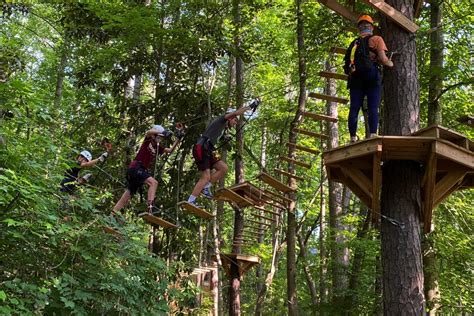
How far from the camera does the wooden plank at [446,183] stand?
13.6ft

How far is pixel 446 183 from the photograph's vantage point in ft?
13.8

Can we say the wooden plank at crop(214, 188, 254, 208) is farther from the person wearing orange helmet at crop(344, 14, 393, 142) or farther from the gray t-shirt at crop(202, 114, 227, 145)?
the person wearing orange helmet at crop(344, 14, 393, 142)

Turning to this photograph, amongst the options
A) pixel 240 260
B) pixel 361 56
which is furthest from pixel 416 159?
pixel 240 260

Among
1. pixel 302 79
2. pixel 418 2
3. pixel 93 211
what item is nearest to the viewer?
pixel 418 2

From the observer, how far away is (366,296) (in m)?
9.79

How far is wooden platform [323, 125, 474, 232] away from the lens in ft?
12.0

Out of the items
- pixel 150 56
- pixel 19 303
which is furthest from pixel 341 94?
pixel 19 303

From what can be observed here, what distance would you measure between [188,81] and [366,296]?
5850 millimetres

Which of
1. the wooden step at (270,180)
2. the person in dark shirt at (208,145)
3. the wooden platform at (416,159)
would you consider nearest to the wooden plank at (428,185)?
the wooden platform at (416,159)

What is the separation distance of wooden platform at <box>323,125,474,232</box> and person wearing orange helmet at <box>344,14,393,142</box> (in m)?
0.43

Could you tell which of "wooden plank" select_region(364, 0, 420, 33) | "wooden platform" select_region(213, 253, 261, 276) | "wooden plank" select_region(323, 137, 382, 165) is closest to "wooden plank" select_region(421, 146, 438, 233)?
"wooden plank" select_region(323, 137, 382, 165)

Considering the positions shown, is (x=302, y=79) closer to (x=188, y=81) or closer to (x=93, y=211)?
(x=188, y=81)

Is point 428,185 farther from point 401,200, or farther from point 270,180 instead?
point 270,180

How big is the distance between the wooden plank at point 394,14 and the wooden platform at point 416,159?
1.20 m
